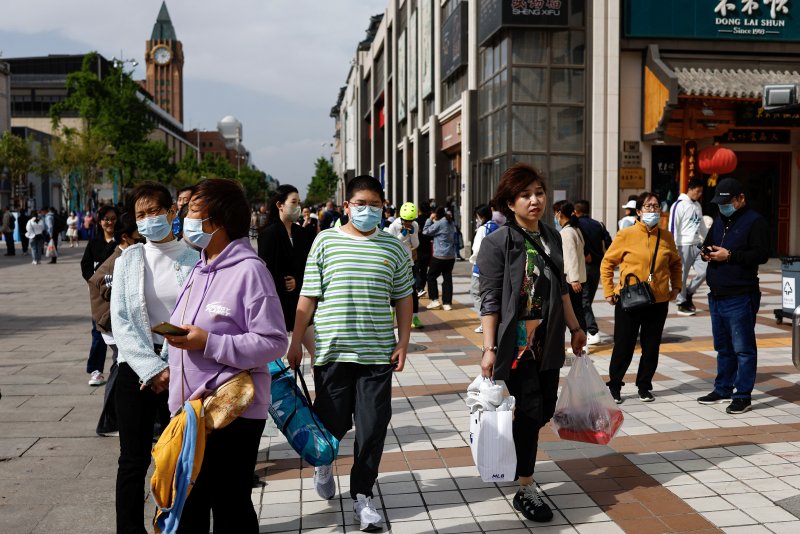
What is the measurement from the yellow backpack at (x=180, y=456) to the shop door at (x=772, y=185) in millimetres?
24264

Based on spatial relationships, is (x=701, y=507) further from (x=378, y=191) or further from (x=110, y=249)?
(x=110, y=249)

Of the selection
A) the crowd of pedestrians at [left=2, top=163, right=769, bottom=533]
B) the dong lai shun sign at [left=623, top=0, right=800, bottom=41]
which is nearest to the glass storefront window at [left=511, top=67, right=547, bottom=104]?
the dong lai shun sign at [left=623, top=0, right=800, bottom=41]

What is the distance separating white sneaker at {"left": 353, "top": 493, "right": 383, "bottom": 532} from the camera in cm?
447

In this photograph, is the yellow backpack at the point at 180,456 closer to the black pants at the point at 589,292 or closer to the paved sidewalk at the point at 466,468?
the paved sidewalk at the point at 466,468

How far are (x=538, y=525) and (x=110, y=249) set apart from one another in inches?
168

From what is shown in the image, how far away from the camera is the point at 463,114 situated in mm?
27656

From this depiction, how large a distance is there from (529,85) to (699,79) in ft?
14.4

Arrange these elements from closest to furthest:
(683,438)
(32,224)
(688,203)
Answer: (683,438), (688,203), (32,224)

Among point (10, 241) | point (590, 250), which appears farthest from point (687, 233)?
point (10, 241)

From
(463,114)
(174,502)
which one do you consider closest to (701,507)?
(174,502)

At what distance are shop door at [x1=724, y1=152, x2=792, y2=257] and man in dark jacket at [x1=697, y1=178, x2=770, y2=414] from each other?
1934cm

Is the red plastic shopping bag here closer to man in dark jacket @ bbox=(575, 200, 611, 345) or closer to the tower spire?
man in dark jacket @ bbox=(575, 200, 611, 345)

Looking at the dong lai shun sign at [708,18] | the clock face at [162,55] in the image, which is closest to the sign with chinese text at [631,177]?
the dong lai shun sign at [708,18]

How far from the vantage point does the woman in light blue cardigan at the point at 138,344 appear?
13.1 feet
